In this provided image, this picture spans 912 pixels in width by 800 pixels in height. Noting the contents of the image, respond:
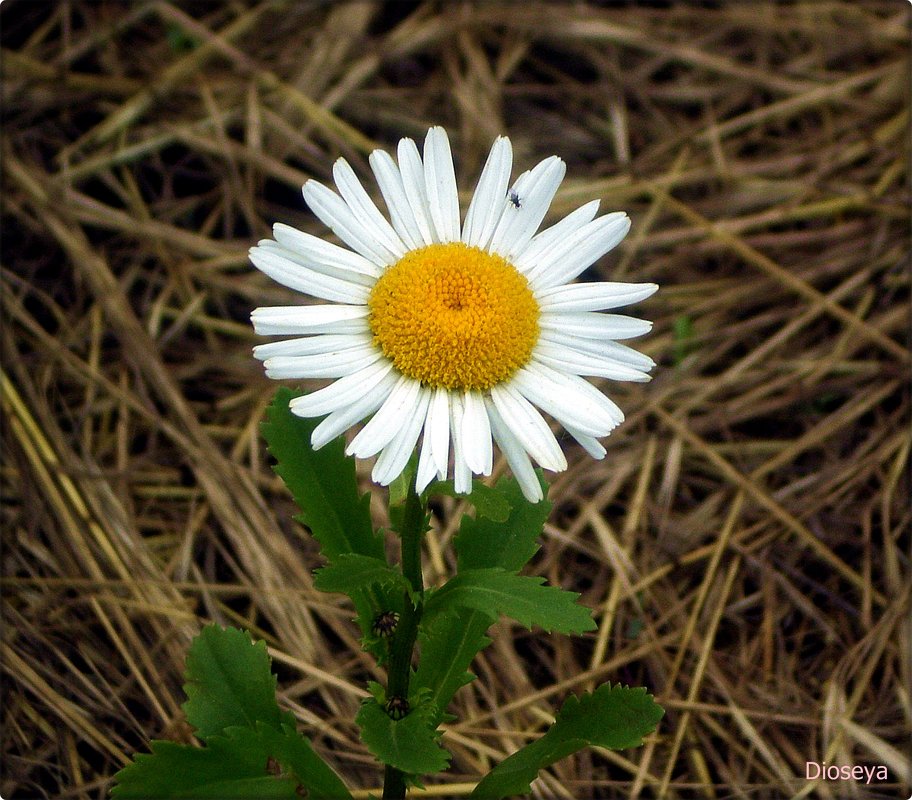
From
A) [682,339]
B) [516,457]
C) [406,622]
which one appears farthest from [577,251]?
[682,339]

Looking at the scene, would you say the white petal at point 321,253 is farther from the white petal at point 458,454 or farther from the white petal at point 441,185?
the white petal at point 458,454

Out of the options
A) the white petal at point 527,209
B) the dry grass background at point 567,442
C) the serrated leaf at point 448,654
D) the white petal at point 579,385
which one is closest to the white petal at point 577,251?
the white petal at point 527,209

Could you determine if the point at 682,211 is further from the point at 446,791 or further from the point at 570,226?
the point at 446,791

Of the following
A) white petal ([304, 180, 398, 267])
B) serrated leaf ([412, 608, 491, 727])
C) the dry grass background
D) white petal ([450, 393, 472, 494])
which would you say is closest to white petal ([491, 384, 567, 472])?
white petal ([450, 393, 472, 494])

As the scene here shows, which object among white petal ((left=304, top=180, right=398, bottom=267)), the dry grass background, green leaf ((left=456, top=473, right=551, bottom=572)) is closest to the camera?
white petal ((left=304, top=180, right=398, bottom=267))

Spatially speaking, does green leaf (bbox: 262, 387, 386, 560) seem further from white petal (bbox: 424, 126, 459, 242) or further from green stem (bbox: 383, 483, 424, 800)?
white petal (bbox: 424, 126, 459, 242)

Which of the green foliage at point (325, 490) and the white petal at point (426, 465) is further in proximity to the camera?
the green foliage at point (325, 490)

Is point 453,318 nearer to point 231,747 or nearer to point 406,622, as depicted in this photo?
point 406,622
